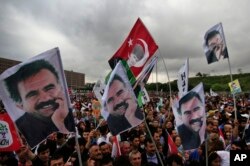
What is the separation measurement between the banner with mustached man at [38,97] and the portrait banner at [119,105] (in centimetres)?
112

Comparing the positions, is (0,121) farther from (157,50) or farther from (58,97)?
(157,50)

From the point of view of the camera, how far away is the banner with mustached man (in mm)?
3742

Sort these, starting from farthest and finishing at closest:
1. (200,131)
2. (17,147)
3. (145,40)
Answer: (145,40) → (17,147) → (200,131)

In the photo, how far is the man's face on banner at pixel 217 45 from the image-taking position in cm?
1076

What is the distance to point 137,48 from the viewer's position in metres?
7.65

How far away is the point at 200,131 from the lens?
4.90 meters

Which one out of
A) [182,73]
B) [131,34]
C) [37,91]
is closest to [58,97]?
[37,91]

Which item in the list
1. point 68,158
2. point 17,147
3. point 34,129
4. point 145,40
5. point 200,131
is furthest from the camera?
point 145,40

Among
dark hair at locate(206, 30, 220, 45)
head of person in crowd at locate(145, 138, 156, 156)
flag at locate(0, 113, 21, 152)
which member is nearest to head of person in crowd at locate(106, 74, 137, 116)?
head of person in crowd at locate(145, 138, 156, 156)

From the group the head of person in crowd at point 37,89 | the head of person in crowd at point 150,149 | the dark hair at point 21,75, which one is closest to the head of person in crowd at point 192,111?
the head of person in crowd at point 150,149

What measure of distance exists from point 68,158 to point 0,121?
140cm

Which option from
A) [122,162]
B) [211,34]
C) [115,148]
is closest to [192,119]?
[122,162]

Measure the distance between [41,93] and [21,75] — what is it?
0.31 meters

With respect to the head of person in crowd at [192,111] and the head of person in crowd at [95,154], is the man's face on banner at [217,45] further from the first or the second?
the head of person in crowd at [95,154]
